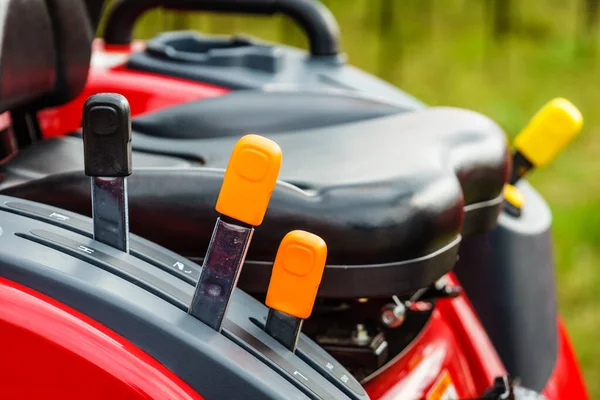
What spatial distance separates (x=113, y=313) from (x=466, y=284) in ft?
2.08

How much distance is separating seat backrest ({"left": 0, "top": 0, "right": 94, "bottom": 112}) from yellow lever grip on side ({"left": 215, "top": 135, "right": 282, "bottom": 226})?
284 mm

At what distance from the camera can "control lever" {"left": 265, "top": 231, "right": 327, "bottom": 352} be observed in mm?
644

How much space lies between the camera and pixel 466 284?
117 cm

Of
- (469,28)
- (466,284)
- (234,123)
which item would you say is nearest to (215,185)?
(234,123)

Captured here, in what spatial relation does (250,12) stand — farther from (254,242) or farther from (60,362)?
(60,362)

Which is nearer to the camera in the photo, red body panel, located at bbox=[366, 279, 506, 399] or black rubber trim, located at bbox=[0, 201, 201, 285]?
black rubber trim, located at bbox=[0, 201, 201, 285]

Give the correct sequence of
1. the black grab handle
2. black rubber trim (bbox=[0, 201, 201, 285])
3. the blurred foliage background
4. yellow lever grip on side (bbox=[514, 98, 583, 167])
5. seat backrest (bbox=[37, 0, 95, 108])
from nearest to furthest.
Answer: black rubber trim (bbox=[0, 201, 201, 285]) → seat backrest (bbox=[37, 0, 95, 108]) → yellow lever grip on side (bbox=[514, 98, 583, 167]) → the black grab handle → the blurred foliage background

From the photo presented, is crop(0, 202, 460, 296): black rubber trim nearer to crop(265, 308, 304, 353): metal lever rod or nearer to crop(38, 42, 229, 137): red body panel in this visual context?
crop(265, 308, 304, 353): metal lever rod

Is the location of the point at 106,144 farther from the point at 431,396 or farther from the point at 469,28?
the point at 469,28

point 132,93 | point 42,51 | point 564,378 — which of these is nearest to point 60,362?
point 42,51

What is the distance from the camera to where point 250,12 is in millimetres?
1370

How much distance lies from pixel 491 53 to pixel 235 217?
13.0 feet

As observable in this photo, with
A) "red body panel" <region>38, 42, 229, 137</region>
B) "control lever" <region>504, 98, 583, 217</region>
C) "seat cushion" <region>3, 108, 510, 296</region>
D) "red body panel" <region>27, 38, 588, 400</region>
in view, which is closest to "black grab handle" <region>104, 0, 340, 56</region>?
"red body panel" <region>27, 38, 588, 400</region>

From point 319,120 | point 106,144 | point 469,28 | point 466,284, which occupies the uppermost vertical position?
point 106,144
